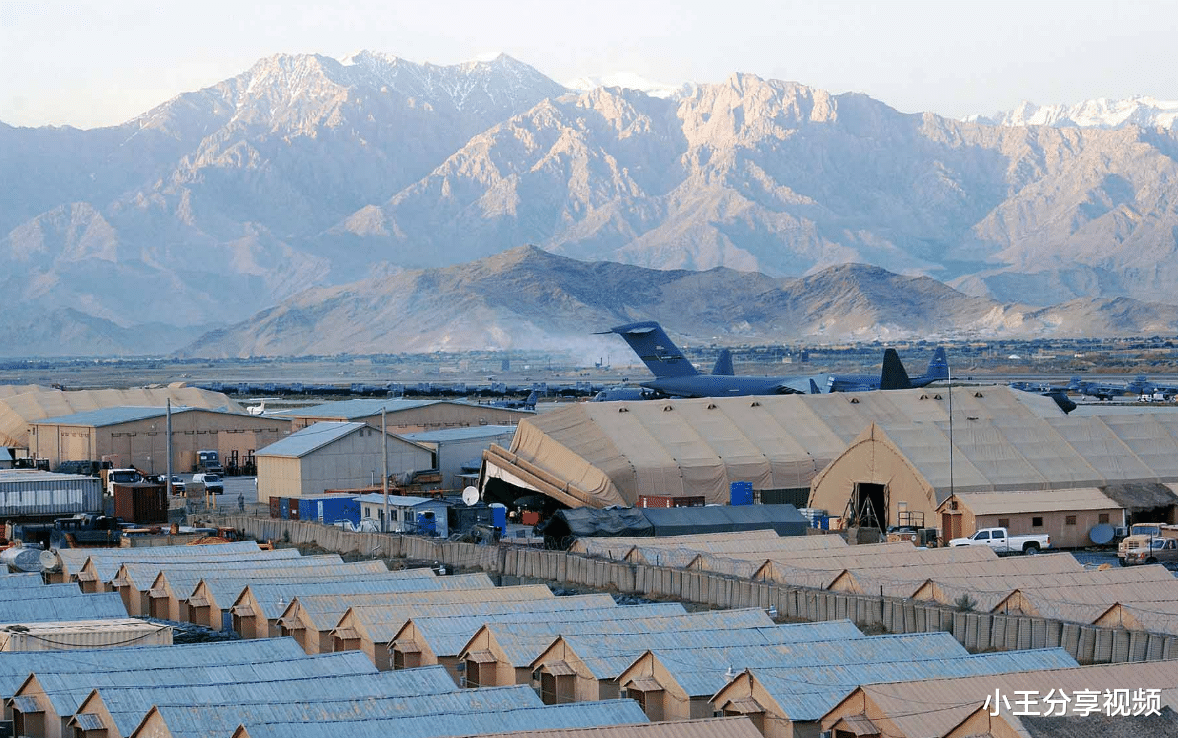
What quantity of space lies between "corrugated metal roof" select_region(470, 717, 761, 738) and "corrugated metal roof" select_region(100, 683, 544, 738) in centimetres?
202

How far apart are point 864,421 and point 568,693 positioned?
3698cm

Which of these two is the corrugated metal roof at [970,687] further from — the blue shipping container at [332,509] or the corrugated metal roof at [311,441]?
the corrugated metal roof at [311,441]

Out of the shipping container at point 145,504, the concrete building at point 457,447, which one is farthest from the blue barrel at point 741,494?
the shipping container at point 145,504

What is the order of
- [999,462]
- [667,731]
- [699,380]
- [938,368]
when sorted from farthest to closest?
[938,368]
[699,380]
[999,462]
[667,731]

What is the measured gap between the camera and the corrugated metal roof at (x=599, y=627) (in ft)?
93.7

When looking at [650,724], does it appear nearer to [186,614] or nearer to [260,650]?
[260,650]

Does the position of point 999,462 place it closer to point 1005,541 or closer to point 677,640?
point 1005,541

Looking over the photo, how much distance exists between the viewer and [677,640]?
92.9ft

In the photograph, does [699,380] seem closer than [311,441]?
No

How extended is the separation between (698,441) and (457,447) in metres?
14.8

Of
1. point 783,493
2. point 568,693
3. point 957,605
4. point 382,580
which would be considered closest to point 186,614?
point 382,580

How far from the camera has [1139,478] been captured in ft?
173

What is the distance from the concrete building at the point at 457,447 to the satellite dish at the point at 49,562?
25745 mm

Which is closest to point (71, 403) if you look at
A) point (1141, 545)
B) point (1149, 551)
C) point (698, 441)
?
point (698, 441)
